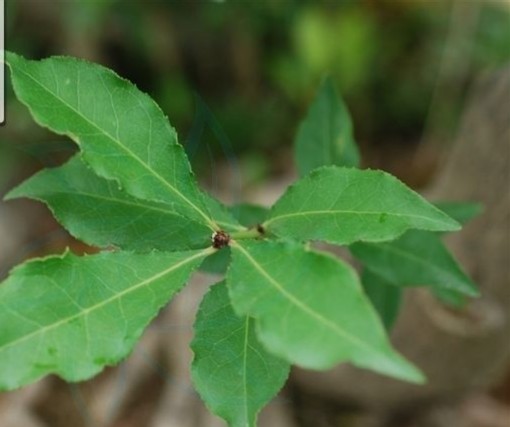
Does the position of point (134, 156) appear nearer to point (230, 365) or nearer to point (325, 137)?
point (230, 365)

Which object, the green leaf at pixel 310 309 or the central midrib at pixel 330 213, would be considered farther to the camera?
the central midrib at pixel 330 213

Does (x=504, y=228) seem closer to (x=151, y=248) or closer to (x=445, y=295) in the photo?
(x=445, y=295)

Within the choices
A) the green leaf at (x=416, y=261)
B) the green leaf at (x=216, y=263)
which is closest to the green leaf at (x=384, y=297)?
the green leaf at (x=416, y=261)

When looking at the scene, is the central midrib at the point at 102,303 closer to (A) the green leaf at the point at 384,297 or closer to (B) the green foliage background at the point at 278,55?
(A) the green leaf at the point at 384,297

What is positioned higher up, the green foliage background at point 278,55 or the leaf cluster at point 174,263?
the leaf cluster at point 174,263

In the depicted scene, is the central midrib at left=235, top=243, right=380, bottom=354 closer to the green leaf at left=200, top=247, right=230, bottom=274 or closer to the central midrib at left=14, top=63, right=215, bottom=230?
the central midrib at left=14, top=63, right=215, bottom=230

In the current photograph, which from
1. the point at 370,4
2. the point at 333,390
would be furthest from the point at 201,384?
the point at 370,4
